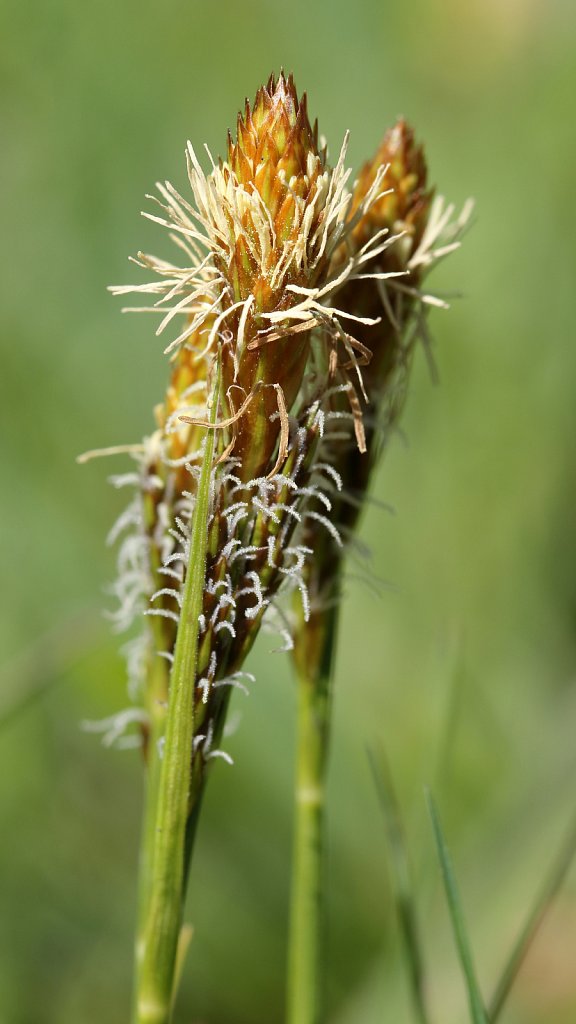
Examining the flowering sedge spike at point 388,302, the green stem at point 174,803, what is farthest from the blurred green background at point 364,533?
the green stem at point 174,803

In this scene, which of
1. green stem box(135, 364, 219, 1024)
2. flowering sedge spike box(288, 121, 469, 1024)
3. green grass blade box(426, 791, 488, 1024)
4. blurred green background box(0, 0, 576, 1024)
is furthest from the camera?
blurred green background box(0, 0, 576, 1024)

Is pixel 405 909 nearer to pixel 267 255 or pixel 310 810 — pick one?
pixel 310 810

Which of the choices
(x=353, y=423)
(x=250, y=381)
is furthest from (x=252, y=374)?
(x=353, y=423)

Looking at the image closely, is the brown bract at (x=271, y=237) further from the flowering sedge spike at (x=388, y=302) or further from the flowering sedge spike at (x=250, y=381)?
the flowering sedge spike at (x=388, y=302)

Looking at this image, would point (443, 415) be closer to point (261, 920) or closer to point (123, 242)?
point (123, 242)

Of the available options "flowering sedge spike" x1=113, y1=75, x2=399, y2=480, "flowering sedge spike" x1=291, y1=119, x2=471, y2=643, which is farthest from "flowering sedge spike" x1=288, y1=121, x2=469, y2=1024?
"flowering sedge spike" x1=113, y1=75, x2=399, y2=480

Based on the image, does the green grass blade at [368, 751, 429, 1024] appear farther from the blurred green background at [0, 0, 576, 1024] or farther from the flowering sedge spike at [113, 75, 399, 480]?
the flowering sedge spike at [113, 75, 399, 480]

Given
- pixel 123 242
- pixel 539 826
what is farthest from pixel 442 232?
pixel 123 242
